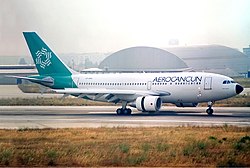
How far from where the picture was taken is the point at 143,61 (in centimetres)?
13550

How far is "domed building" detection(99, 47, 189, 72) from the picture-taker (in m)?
128

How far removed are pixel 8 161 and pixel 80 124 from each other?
1607cm

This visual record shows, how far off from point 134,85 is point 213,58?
3439 inches

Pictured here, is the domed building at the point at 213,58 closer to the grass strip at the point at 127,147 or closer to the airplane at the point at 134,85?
the airplane at the point at 134,85

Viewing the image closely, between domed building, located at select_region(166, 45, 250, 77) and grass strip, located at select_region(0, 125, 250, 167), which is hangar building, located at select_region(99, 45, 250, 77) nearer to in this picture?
domed building, located at select_region(166, 45, 250, 77)

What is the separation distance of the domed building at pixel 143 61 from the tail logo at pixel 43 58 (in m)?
62.4

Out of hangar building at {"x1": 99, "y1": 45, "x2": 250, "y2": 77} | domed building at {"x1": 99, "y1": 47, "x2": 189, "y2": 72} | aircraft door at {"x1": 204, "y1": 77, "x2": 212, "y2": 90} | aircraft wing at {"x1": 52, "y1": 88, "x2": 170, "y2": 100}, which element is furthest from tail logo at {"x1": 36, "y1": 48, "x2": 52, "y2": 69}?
hangar building at {"x1": 99, "y1": 45, "x2": 250, "y2": 77}

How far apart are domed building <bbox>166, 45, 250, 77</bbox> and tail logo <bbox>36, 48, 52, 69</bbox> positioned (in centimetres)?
7159

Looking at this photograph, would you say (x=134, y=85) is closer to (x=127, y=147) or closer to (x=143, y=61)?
(x=127, y=147)

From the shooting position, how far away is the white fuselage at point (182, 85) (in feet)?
172

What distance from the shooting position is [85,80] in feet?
194

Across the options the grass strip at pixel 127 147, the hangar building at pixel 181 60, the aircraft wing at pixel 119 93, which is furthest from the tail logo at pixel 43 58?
the hangar building at pixel 181 60

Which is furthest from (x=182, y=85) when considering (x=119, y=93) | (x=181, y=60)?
(x=181, y=60)

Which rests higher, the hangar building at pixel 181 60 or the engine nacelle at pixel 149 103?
the hangar building at pixel 181 60
